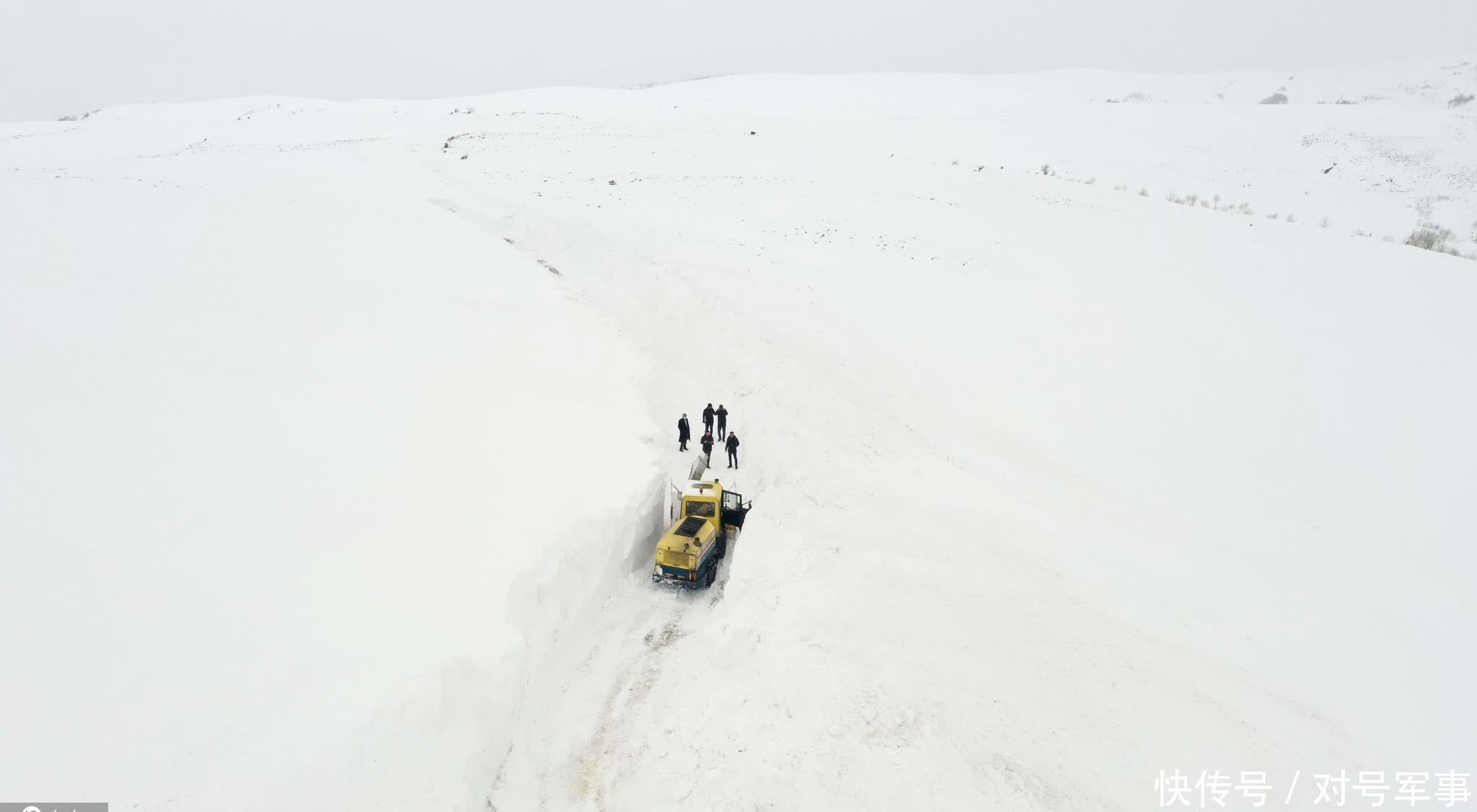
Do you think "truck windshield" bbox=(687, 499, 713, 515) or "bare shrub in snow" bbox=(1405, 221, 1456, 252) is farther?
"bare shrub in snow" bbox=(1405, 221, 1456, 252)

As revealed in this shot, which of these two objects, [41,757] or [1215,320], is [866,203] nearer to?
[1215,320]

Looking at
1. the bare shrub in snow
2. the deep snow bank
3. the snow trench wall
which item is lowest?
the snow trench wall

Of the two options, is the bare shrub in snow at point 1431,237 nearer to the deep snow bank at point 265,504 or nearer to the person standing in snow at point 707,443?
the person standing in snow at point 707,443

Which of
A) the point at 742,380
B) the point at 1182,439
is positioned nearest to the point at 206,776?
the point at 742,380

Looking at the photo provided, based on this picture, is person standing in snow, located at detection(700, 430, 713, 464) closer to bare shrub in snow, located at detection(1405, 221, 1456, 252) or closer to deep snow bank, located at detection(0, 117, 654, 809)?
deep snow bank, located at detection(0, 117, 654, 809)

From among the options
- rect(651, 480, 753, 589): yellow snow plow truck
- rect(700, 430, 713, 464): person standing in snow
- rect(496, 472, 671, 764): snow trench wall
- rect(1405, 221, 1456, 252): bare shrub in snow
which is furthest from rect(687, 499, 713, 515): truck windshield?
rect(1405, 221, 1456, 252): bare shrub in snow

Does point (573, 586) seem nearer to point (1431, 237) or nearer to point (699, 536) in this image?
point (699, 536)
